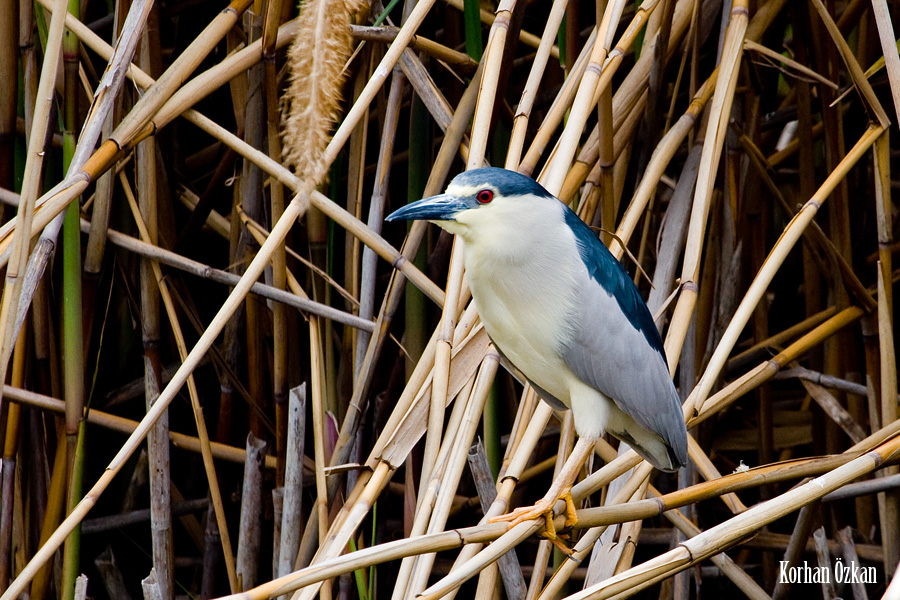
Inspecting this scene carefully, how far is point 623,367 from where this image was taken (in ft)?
5.55

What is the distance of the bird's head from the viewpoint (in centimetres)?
143

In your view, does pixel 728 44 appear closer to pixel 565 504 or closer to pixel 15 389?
pixel 565 504

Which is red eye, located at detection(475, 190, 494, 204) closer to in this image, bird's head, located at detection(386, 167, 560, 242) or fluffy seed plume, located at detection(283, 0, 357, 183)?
bird's head, located at detection(386, 167, 560, 242)

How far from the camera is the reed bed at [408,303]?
1.55m

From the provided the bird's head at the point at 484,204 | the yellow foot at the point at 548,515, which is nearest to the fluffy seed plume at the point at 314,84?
the bird's head at the point at 484,204

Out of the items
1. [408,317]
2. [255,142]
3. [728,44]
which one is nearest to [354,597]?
[408,317]

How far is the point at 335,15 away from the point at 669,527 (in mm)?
2008

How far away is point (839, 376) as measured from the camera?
8.04 feet

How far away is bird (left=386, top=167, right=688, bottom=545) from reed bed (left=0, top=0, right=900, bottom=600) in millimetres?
52

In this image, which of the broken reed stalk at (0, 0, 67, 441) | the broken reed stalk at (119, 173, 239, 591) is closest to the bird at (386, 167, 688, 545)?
the broken reed stalk at (0, 0, 67, 441)

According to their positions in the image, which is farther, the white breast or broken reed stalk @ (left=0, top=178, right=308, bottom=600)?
the white breast

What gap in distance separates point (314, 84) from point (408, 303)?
1.36m

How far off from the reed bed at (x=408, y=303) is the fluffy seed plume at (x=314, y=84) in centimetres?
52

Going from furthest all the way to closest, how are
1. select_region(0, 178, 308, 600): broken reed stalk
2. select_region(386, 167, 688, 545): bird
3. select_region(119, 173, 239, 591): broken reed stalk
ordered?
select_region(119, 173, 239, 591): broken reed stalk → select_region(386, 167, 688, 545): bird → select_region(0, 178, 308, 600): broken reed stalk
